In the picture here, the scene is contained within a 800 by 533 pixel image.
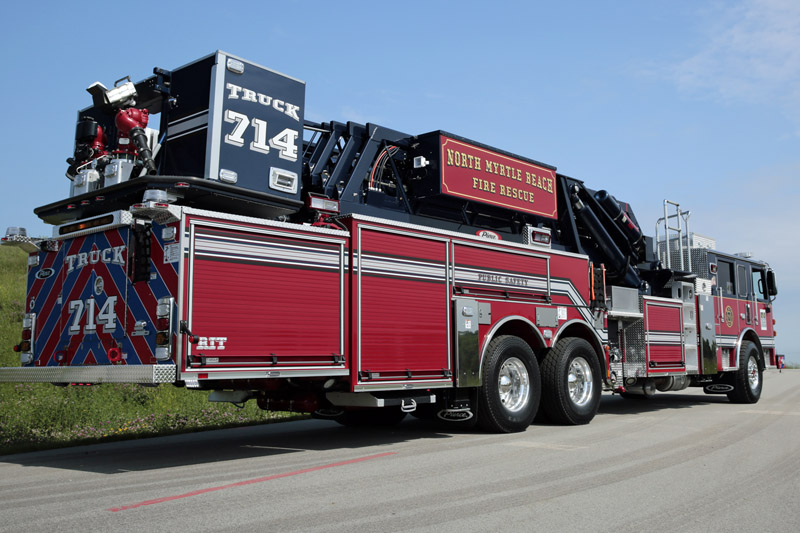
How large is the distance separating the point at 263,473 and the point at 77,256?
328cm

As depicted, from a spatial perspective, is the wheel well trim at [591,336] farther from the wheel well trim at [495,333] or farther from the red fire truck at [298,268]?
the wheel well trim at [495,333]

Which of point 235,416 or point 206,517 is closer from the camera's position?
point 206,517

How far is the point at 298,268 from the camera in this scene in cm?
744

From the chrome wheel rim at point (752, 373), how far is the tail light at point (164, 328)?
12.6 meters

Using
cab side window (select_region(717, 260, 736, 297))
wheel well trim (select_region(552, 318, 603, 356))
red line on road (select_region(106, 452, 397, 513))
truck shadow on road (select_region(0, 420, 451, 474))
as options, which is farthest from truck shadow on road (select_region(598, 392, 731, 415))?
red line on road (select_region(106, 452, 397, 513))

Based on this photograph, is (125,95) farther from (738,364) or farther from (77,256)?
(738,364)

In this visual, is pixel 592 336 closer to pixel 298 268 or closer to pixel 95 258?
pixel 298 268

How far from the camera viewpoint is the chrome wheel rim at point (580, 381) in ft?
35.5

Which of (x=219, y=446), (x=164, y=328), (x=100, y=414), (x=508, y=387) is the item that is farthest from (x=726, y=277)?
(x=164, y=328)

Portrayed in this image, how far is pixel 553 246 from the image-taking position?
39.7 feet

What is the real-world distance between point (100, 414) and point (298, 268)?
20.0 ft

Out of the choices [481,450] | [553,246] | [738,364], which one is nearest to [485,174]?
Result: [553,246]

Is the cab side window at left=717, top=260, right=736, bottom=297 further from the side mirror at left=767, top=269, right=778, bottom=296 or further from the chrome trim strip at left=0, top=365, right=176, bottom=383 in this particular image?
the chrome trim strip at left=0, top=365, right=176, bottom=383

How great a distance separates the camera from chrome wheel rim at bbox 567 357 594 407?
10.8 metres
